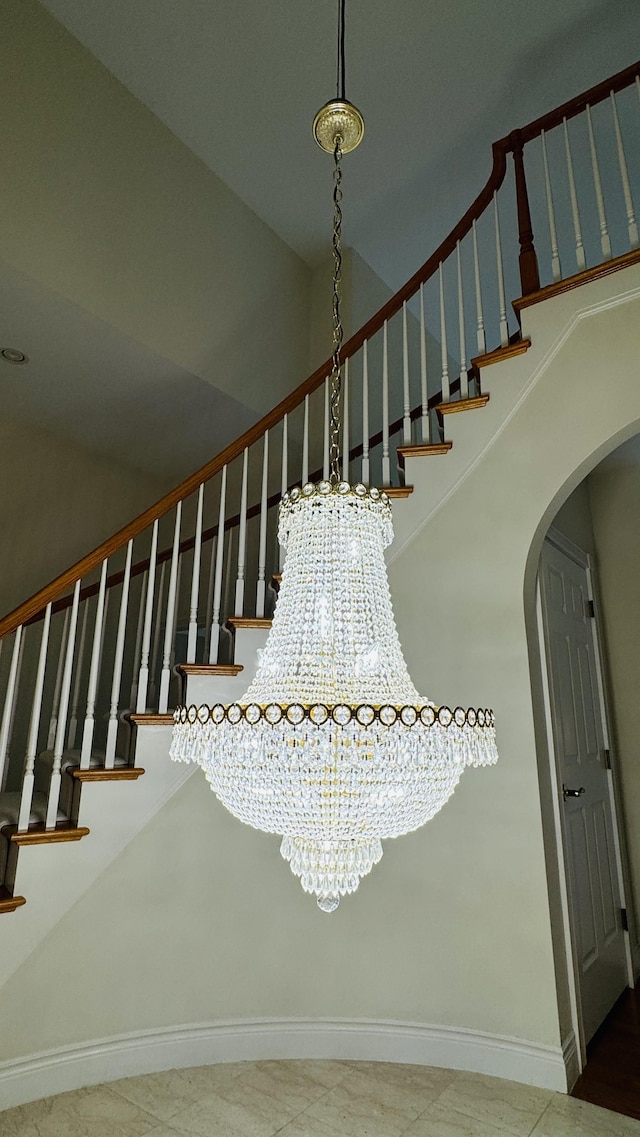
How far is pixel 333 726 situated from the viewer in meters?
1.15

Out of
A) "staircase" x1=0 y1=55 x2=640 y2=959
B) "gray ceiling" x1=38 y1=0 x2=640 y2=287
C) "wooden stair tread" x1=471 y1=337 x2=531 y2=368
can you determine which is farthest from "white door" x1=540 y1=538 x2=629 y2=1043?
"gray ceiling" x1=38 y1=0 x2=640 y2=287

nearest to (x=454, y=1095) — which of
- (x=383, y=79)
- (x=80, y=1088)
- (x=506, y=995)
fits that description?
(x=506, y=995)

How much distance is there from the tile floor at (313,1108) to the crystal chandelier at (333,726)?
1.29 m

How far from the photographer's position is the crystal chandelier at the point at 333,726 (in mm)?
1178

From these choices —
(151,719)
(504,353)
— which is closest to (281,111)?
(504,353)

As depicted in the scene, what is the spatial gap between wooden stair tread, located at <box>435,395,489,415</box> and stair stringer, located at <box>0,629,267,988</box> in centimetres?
122

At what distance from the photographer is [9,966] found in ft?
6.90

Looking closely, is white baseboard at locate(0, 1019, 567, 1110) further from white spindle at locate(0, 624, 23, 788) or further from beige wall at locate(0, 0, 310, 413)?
beige wall at locate(0, 0, 310, 413)

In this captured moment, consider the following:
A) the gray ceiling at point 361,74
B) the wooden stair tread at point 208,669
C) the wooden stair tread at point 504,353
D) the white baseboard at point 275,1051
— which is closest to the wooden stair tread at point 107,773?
the wooden stair tread at point 208,669

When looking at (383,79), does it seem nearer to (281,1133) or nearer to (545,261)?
(545,261)

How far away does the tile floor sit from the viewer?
197 centimetres

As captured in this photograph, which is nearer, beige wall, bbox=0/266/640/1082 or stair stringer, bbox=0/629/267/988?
stair stringer, bbox=0/629/267/988

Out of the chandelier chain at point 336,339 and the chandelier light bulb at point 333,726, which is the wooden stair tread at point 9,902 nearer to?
the chandelier light bulb at point 333,726

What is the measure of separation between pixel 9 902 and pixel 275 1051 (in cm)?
117
